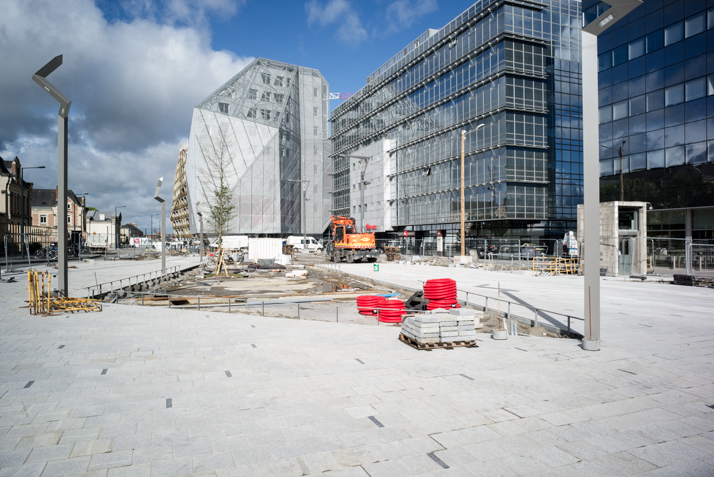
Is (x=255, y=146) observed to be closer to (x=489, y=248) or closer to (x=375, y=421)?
(x=489, y=248)

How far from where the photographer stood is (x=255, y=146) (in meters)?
71.9

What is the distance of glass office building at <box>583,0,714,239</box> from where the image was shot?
102ft

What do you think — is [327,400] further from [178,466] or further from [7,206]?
[7,206]

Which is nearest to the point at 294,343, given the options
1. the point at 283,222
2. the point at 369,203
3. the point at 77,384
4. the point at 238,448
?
the point at 77,384

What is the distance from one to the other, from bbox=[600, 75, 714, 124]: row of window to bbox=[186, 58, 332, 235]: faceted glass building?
147 ft

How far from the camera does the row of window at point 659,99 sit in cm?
3088

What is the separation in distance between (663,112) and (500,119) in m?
14.3

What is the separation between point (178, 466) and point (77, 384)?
128 inches

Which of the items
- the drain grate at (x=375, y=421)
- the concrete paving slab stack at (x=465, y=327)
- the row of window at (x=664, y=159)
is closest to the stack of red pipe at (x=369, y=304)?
the concrete paving slab stack at (x=465, y=327)

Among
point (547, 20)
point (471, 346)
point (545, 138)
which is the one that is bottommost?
point (471, 346)

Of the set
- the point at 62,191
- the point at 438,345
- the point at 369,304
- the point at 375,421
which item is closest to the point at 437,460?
the point at 375,421

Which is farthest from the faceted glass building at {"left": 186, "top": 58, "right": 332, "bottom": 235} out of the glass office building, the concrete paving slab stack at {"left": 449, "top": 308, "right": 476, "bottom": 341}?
the concrete paving slab stack at {"left": 449, "top": 308, "right": 476, "bottom": 341}

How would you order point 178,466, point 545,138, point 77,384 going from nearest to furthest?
point 178,466 < point 77,384 < point 545,138

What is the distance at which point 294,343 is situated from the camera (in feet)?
28.9
